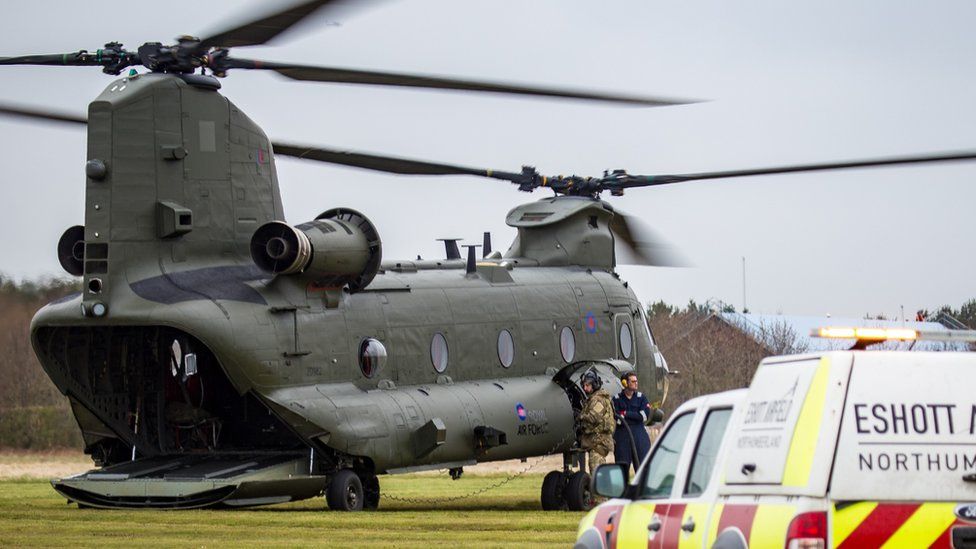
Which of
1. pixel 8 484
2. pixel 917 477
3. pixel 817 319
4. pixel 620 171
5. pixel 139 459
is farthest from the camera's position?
pixel 817 319

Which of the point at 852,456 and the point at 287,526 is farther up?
the point at 852,456

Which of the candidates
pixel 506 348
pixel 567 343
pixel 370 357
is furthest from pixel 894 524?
pixel 567 343

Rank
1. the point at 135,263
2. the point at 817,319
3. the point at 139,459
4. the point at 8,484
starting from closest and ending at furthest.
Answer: the point at 135,263, the point at 139,459, the point at 8,484, the point at 817,319

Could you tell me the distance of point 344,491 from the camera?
23016 millimetres

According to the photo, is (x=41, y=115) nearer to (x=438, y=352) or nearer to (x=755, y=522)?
(x=438, y=352)

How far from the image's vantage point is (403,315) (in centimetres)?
2509

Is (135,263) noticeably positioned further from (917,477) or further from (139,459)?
(917,477)

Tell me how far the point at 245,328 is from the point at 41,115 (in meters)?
4.03

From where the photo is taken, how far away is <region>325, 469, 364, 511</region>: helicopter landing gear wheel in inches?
906

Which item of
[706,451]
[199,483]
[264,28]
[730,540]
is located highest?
[264,28]

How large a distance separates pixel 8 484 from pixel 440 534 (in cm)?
1474

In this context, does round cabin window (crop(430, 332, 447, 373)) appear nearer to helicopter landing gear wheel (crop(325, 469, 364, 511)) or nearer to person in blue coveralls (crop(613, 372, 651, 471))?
person in blue coveralls (crop(613, 372, 651, 471))

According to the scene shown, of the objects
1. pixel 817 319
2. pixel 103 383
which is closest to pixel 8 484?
pixel 103 383

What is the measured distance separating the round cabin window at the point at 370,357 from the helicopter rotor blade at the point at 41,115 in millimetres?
4851
